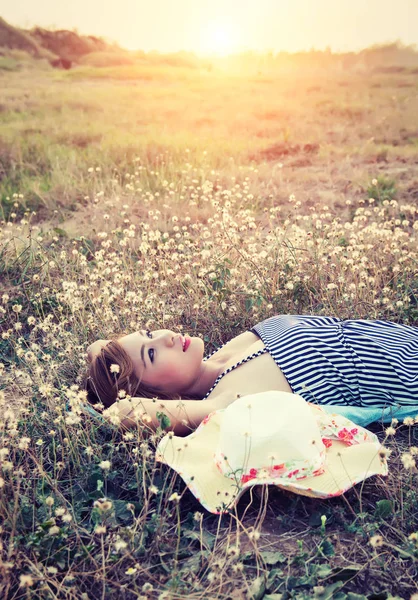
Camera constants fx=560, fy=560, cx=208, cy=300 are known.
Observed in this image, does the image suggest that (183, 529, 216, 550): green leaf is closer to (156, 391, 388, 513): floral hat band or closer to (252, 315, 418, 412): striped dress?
(156, 391, 388, 513): floral hat band

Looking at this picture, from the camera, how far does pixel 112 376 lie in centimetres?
329

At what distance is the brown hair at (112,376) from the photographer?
3232mm

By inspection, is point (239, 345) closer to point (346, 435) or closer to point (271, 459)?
point (346, 435)

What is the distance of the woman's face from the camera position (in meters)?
3.29

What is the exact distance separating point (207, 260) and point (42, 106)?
11224 mm

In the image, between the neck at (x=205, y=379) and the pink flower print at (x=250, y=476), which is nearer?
the pink flower print at (x=250, y=476)

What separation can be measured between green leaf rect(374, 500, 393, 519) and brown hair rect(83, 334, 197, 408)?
1454 millimetres

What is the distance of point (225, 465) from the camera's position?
259cm

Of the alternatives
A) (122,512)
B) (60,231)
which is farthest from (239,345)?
(60,231)

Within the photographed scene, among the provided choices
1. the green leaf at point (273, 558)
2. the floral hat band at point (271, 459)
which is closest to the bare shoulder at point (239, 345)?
the floral hat band at point (271, 459)

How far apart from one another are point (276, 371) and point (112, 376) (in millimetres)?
962

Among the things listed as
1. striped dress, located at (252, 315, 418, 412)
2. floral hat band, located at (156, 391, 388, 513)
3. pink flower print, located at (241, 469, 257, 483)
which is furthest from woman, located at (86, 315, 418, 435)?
pink flower print, located at (241, 469, 257, 483)

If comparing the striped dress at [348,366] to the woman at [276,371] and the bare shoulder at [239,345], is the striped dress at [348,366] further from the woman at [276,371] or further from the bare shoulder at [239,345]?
the bare shoulder at [239,345]

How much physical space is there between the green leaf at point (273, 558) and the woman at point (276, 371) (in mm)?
908
